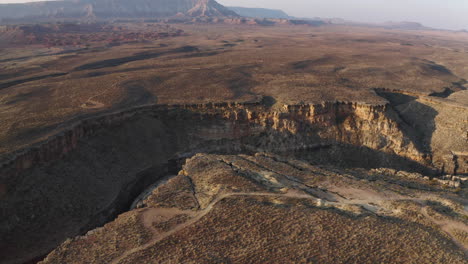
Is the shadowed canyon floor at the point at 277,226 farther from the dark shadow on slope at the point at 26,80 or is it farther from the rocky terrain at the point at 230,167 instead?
the dark shadow on slope at the point at 26,80

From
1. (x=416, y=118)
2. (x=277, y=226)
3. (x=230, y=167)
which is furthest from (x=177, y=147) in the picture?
(x=416, y=118)

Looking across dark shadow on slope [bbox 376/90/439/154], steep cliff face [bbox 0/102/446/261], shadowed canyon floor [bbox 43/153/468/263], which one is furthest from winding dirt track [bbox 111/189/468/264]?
dark shadow on slope [bbox 376/90/439/154]

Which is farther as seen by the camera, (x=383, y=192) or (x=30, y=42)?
(x=30, y=42)

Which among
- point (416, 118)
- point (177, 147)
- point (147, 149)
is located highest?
point (416, 118)

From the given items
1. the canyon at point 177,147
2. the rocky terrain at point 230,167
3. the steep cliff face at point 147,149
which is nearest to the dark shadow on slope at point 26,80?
the rocky terrain at point 230,167

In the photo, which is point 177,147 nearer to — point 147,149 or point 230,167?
point 147,149

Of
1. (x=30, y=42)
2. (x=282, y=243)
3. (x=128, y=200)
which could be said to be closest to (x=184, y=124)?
(x=128, y=200)

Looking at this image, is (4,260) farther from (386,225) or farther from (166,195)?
(386,225)
